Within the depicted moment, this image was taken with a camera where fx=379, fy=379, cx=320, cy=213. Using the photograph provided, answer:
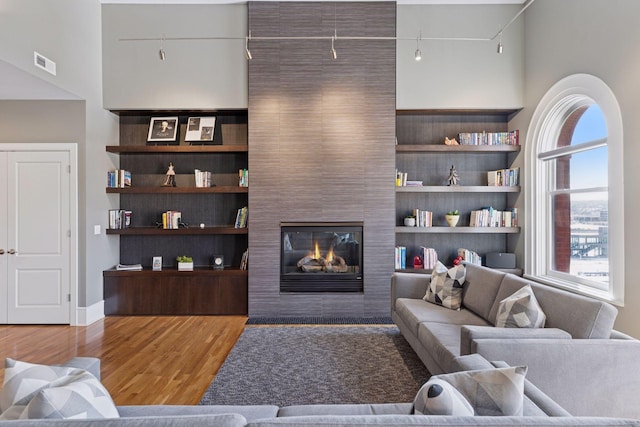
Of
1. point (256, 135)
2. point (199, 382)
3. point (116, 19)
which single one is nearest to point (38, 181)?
point (116, 19)

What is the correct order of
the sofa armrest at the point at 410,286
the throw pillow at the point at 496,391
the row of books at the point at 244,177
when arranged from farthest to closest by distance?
1. the row of books at the point at 244,177
2. the sofa armrest at the point at 410,286
3. the throw pillow at the point at 496,391

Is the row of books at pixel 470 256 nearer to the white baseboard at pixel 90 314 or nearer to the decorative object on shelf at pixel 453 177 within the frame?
the decorative object on shelf at pixel 453 177

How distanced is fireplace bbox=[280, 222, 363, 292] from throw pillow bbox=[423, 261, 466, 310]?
129 centimetres

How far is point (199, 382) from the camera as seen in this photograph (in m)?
3.05

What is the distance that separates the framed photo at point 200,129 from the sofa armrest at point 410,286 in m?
3.14

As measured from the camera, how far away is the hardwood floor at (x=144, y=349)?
296 cm

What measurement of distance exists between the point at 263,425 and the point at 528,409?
933 mm

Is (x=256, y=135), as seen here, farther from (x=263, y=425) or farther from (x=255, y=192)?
(x=263, y=425)

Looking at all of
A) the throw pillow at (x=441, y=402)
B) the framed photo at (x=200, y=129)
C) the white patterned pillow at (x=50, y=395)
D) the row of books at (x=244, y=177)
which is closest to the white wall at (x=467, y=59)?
the row of books at (x=244, y=177)

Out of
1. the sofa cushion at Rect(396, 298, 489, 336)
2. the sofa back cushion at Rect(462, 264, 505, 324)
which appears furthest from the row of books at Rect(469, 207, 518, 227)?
the sofa cushion at Rect(396, 298, 489, 336)

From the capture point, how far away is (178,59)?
498cm

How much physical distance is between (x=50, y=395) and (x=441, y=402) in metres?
1.16

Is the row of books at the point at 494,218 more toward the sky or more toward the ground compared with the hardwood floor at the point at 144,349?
more toward the sky

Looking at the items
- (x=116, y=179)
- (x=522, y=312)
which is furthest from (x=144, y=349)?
(x=522, y=312)
